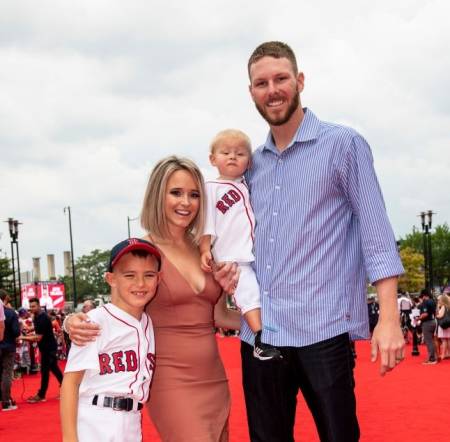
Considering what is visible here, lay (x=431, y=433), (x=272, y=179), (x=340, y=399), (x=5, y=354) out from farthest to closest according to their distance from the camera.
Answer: (x=5, y=354) < (x=431, y=433) < (x=272, y=179) < (x=340, y=399)

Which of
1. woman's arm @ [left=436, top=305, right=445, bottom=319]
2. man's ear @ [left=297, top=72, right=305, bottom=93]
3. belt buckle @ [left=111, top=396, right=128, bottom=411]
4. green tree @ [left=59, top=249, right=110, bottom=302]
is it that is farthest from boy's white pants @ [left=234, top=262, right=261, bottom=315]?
green tree @ [left=59, top=249, right=110, bottom=302]

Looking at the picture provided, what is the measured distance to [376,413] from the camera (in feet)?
31.6

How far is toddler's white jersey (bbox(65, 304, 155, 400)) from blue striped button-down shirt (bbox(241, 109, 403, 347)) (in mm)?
496

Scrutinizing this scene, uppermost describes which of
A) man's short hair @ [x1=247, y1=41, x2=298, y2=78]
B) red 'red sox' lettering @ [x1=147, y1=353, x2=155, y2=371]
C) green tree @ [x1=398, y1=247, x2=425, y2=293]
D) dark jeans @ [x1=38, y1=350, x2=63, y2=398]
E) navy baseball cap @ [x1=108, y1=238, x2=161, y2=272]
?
man's short hair @ [x1=247, y1=41, x2=298, y2=78]

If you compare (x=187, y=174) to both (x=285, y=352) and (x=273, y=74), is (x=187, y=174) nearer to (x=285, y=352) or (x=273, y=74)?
(x=273, y=74)

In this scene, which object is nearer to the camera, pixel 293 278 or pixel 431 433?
pixel 293 278

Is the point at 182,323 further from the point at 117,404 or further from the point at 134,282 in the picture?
the point at 117,404

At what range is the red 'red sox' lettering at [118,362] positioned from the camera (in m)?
3.08

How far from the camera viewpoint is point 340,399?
120 inches

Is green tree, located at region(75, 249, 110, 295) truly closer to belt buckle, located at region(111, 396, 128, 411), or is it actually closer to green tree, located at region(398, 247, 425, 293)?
green tree, located at region(398, 247, 425, 293)

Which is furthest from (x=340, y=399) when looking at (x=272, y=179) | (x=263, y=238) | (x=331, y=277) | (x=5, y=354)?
(x=5, y=354)

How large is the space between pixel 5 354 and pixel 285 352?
1045cm

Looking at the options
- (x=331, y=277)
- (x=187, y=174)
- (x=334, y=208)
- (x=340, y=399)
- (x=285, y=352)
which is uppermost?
(x=187, y=174)

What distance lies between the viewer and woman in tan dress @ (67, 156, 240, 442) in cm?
329
